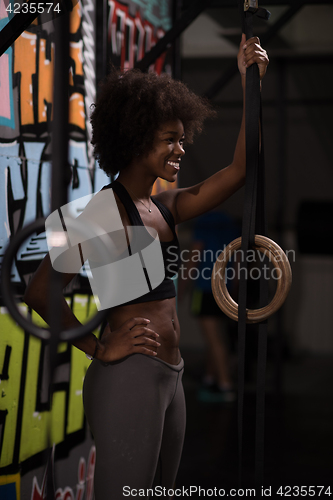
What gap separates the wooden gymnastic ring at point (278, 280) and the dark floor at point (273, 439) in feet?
5.92

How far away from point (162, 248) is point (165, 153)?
0.27m

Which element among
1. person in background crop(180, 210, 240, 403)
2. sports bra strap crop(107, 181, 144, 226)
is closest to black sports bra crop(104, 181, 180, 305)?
sports bra strap crop(107, 181, 144, 226)

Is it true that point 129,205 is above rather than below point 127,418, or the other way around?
above

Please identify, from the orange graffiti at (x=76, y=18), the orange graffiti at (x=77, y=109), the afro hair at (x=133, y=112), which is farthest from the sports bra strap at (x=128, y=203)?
the orange graffiti at (x=76, y=18)

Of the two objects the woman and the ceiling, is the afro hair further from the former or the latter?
the ceiling

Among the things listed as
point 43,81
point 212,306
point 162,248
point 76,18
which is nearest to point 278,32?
point 212,306

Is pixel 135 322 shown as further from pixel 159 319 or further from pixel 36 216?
pixel 36 216

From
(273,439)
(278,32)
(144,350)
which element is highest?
(278,32)

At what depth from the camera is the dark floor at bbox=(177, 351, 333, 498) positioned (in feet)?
9.57

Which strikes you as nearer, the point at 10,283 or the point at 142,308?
the point at 10,283

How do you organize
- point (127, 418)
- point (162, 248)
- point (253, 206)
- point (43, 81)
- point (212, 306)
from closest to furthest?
point (253, 206), point (127, 418), point (162, 248), point (43, 81), point (212, 306)

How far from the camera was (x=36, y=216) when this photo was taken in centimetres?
200

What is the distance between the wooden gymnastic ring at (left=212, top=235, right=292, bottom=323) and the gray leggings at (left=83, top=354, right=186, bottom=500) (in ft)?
0.95

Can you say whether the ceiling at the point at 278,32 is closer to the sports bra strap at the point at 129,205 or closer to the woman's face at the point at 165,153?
the woman's face at the point at 165,153
